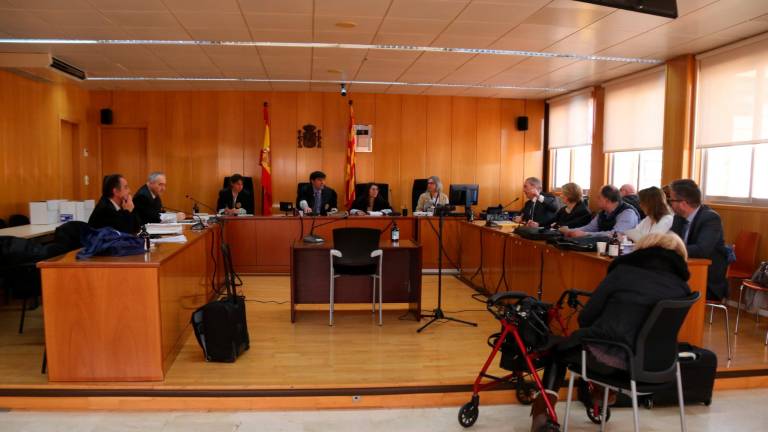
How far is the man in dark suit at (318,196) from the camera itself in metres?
7.50

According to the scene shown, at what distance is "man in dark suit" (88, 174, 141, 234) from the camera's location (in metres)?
4.07

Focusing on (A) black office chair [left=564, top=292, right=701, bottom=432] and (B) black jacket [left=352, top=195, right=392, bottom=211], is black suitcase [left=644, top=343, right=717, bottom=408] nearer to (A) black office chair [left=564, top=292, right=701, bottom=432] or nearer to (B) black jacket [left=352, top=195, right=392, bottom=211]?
(A) black office chair [left=564, top=292, right=701, bottom=432]

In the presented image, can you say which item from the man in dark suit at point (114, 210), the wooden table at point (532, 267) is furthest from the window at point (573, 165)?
the man in dark suit at point (114, 210)

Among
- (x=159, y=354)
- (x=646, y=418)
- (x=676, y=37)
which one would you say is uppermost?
(x=676, y=37)

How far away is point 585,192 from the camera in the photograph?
9.24m

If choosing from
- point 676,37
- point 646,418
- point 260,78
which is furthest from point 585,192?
point 646,418

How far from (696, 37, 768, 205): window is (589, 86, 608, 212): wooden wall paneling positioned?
211cm

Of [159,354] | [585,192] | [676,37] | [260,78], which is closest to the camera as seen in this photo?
[159,354]

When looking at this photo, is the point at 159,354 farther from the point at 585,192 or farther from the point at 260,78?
the point at 585,192

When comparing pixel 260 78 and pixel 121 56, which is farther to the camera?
pixel 260 78

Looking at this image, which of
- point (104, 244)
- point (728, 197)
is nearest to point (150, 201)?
point (104, 244)

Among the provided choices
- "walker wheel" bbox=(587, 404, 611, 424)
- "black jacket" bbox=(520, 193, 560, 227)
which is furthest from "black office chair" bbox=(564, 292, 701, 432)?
"black jacket" bbox=(520, 193, 560, 227)

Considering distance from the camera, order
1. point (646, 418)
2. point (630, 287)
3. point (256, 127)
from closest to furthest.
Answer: point (630, 287), point (646, 418), point (256, 127)

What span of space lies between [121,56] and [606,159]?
24.4 ft
